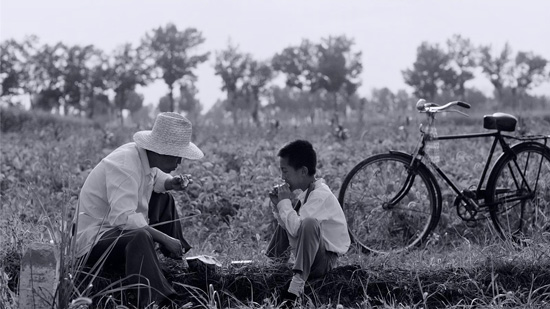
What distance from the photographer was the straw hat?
11.6 ft

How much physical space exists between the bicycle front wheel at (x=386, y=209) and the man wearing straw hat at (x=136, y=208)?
1.57 meters

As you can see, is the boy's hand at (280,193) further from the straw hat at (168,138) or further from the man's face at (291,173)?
the straw hat at (168,138)

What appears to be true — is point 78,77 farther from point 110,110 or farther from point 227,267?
point 227,267

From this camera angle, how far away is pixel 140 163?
3.54 metres

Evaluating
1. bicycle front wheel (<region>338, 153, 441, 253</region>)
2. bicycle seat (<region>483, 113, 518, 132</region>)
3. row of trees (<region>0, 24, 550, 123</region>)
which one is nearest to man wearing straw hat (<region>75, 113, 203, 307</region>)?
bicycle front wheel (<region>338, 153, 441, 253</region>)

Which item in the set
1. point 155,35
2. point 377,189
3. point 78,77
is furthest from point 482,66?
point 377,189

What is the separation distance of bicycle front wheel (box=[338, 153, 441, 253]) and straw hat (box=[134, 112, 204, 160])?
5.04 ft

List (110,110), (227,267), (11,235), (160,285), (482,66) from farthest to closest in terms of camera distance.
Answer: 1. (110,110)
2. (482,66)
3. (11,235)
4. (227,267)
5. (160,285)

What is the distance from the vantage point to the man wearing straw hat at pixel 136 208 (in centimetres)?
330

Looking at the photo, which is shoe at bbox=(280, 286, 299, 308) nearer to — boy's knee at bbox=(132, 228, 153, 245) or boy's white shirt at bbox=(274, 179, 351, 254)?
boy's white shirt at bbox=(274, 179, 351, 254)

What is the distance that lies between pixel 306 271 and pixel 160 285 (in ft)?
2.51

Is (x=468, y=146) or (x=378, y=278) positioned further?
(x=468, y=146)

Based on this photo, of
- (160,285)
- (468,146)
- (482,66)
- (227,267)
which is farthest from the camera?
(482,66)

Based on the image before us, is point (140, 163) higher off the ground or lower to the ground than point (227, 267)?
higher
